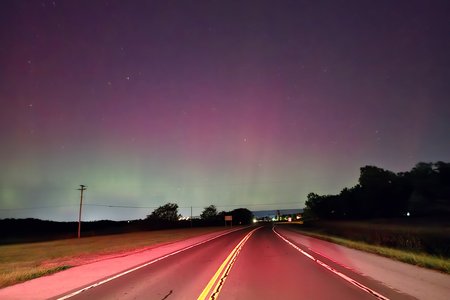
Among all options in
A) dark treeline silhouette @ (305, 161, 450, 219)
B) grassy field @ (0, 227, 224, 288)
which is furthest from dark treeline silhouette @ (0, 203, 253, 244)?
dark treeline silhouette @ (305, 161, 450, 219)

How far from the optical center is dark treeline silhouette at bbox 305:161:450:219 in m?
102

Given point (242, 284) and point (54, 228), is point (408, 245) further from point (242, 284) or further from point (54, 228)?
point (54, 228)

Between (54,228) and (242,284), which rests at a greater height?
(54,228)

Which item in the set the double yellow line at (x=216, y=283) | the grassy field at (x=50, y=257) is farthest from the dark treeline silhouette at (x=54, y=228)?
the double yellow line at (x=216, y=283)

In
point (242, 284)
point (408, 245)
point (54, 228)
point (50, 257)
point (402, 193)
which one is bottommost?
point (242, 284)

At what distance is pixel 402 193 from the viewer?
374ft

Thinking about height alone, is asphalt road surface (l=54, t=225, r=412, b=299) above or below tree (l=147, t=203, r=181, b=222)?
below

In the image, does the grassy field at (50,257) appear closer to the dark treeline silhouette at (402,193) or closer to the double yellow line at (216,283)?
the double yellow line at (216,283)

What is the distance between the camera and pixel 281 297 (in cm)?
898

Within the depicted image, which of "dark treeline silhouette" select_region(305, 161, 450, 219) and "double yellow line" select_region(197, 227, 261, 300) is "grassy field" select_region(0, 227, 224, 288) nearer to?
"double yellow line" select_region(197, 227, 261, 300)

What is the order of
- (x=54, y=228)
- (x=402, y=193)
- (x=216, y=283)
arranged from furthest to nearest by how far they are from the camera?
1. (x=402, y=193)
2. (x=54, y=228)
3. (x=216, y=283)

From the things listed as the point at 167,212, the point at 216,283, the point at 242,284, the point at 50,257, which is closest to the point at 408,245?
the point at 242,284

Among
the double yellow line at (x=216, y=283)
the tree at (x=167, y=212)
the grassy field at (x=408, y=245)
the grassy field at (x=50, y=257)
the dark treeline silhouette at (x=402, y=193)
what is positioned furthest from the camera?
the tree at (x=167, y=212)

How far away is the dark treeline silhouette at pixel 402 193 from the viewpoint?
102 meters
